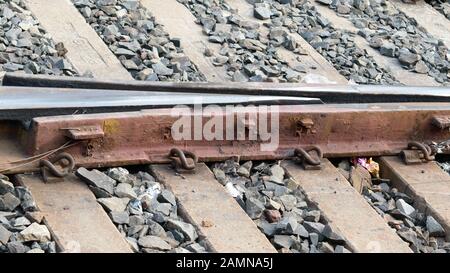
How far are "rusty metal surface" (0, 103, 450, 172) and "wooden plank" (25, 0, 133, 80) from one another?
114 centimetres

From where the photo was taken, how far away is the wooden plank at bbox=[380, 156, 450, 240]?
6.04 meters

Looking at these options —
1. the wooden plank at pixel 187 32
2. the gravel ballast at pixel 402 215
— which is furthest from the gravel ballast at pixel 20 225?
the wooden plank at pixel 187 32

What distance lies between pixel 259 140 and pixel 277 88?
48cm

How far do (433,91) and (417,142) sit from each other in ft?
1.88

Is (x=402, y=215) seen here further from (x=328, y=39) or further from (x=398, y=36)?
(x=398, y=36)

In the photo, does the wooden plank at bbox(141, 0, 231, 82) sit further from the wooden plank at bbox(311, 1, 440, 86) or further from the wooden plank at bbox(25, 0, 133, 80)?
the wooden plank at bbox(311, 1, 440, 86)

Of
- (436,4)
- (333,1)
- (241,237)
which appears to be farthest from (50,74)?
(436,4)

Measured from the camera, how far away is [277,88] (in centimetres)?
659

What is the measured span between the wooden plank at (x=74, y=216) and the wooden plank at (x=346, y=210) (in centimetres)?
108

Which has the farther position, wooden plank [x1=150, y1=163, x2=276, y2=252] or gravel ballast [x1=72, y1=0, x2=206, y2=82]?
gravel ballast [x1=72, y1=0, x2=206, y2=82]

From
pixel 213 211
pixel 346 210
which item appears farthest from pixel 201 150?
pixel 346 210

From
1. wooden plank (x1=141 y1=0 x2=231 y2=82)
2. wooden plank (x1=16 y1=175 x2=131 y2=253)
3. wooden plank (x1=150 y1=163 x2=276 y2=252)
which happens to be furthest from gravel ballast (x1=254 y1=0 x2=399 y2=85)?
wooden plank (x1=16 y1=175 x2=131 y2=253)

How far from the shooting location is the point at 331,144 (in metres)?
6.42

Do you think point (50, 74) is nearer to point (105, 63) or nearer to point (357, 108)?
point (105, 63)
